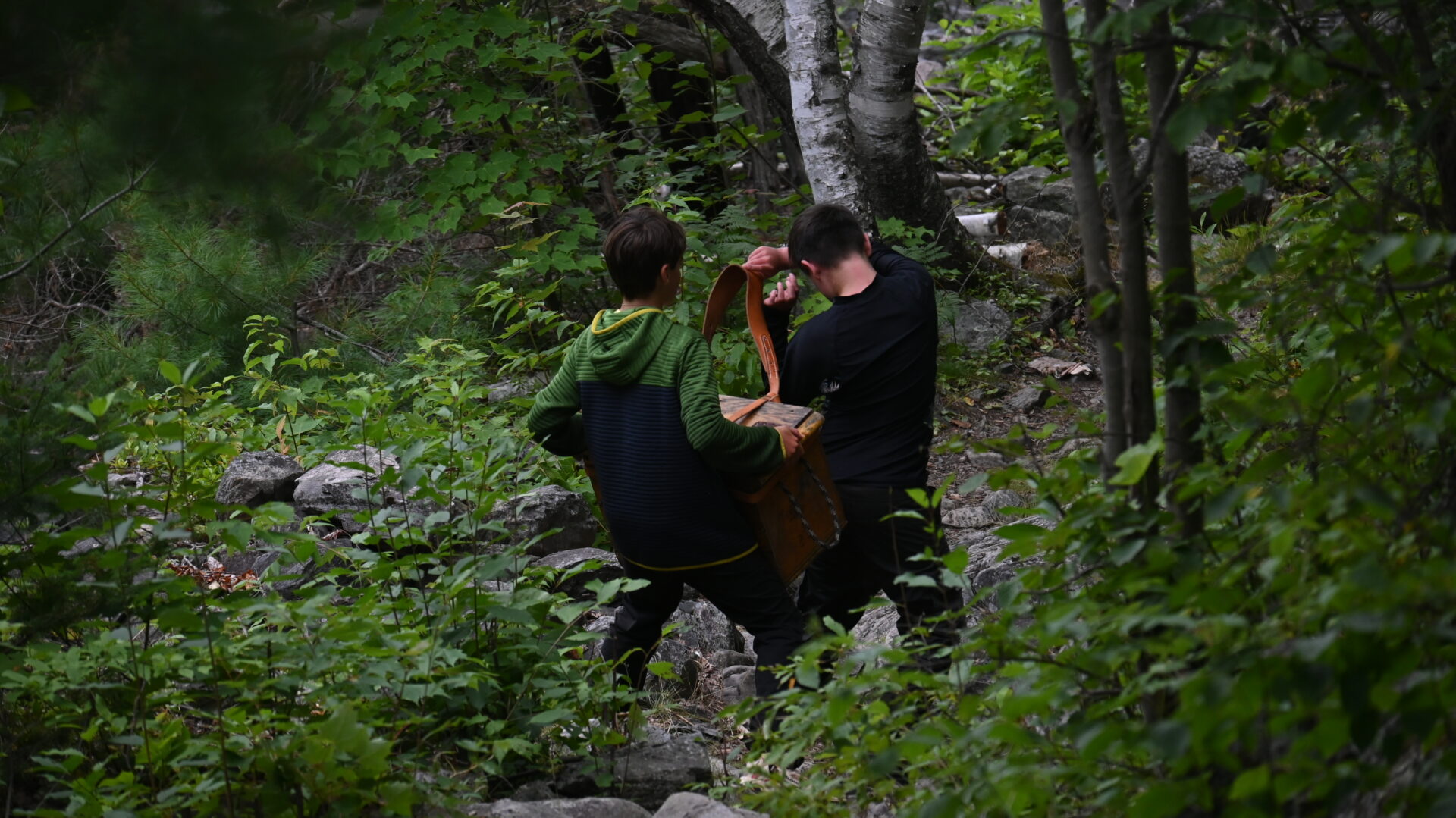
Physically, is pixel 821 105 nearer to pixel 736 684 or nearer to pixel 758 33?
pixel 758 33

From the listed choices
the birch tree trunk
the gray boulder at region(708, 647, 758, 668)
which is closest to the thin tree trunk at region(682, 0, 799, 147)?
the birch tree trunk

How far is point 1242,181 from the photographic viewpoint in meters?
2.25

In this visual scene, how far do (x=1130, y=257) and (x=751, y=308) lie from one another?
2.03 m

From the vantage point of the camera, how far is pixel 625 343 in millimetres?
3561

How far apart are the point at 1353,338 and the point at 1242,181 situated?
0.49m

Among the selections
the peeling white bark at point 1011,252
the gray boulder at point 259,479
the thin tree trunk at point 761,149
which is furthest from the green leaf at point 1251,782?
the peeling white bark at point 1011,252

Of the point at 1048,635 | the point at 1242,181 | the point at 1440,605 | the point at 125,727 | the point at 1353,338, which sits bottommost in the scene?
the point at 125,727

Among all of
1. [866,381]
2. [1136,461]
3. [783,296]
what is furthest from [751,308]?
[1136,461]

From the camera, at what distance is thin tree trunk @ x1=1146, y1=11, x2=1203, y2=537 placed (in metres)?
2.10

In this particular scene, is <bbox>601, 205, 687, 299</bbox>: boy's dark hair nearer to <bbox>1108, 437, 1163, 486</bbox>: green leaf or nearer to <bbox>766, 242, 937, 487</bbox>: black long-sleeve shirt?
<bbox>766, 242, 937, 487</bbox>: black long-sleeve shirt

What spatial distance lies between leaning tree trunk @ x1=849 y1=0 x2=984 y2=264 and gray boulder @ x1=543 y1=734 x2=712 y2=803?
15.5 feet

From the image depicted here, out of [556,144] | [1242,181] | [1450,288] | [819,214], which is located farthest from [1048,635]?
[556,144]

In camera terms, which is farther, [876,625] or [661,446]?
[876,625]

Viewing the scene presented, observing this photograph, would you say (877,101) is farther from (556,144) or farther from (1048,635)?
(1048,635)
